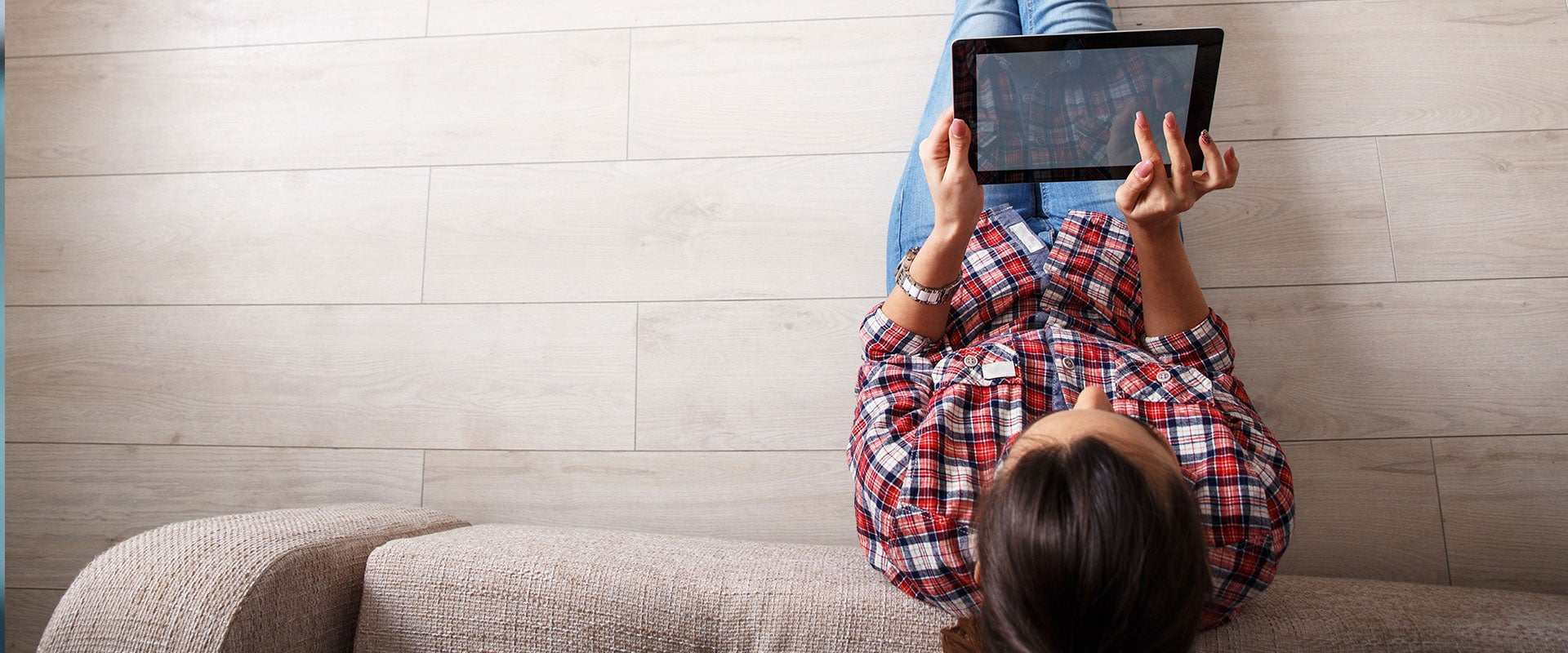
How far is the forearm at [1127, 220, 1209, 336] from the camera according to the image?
0.85 metres

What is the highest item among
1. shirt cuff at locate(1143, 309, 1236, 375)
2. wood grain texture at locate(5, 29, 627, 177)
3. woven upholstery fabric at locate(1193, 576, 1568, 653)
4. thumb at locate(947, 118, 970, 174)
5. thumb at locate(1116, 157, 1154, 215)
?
wood grain texture at locate(5, 29, 627, 177)

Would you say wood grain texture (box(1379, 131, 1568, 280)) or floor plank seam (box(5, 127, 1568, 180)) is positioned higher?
floor plank seam (box(5, 127, 1568, 180))

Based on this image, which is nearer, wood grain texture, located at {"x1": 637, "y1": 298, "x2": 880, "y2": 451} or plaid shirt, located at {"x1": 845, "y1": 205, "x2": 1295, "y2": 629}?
plaid shirt, located at {"x1": 845, "y1": 205, "x2": 1295, "y2": 629}

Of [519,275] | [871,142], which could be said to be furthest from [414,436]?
[871,142]

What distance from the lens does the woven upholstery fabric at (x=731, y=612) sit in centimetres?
73

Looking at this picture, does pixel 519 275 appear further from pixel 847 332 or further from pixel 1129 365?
pixel 1129 365

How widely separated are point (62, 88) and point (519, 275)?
35.4 inches

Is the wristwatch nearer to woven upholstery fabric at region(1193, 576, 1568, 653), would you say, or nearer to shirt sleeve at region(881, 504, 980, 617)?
shirt sleeve at region(881, 504, 980, 617)

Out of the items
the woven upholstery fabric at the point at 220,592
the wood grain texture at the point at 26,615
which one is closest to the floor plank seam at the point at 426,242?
the woven upholstery fabric at the point at 220,592

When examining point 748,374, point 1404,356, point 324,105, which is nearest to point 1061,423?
point 748,374

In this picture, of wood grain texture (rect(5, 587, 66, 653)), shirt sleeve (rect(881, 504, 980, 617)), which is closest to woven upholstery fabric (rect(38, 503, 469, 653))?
shirt sleeve (rect(881, 504, 980, 617))

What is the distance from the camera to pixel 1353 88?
1.31 m

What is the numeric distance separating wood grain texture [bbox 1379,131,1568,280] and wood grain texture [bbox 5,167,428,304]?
1534mm

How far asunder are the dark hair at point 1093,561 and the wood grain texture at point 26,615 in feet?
4.88
